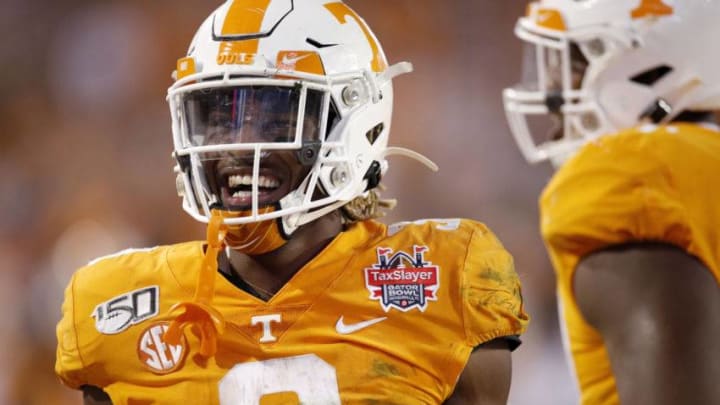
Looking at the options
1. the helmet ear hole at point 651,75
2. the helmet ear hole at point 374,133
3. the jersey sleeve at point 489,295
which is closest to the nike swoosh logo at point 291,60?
the helmet ear hole at point 374,133

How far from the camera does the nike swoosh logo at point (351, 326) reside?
5.68ft

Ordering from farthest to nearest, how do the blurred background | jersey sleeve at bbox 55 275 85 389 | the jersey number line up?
the blurred background → jersey sleeve at bbox 55 275 85 389 → the jersey number

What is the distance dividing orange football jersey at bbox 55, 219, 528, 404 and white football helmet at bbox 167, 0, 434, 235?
0.37 feet

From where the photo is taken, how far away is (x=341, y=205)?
184cm

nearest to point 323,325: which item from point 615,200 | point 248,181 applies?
point 248,181

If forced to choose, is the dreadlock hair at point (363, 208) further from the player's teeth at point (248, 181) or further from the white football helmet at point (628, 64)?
the white football helmet at point (628, 64)

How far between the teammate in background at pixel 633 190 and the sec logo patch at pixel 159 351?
666mm

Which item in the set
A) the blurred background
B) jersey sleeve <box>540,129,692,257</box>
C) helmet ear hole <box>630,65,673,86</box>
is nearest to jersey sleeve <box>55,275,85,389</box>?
jersey sleeve <box>540,129,692,257</box>

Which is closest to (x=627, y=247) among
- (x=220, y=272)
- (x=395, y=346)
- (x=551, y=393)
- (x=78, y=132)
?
(x=395, y=346)

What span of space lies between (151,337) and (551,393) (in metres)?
2.63

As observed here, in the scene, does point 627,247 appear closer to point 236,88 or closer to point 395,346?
point 395,346

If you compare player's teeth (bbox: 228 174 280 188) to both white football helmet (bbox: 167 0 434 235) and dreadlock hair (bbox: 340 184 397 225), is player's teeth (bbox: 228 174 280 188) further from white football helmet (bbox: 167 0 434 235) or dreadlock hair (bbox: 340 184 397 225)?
dreadlock hair (bbox: 340 184 397 225)

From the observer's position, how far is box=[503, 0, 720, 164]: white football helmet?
6.86 ft

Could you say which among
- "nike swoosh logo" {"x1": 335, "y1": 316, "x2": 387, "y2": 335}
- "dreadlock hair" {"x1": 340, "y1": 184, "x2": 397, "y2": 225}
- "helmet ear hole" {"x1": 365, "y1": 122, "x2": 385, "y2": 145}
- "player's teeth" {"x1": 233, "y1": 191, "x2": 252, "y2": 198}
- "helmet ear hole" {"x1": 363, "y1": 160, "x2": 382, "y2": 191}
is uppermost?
"helmet ear hole" {"x1": 365, "y1": 122, "x2": 385, "y2": 145}
